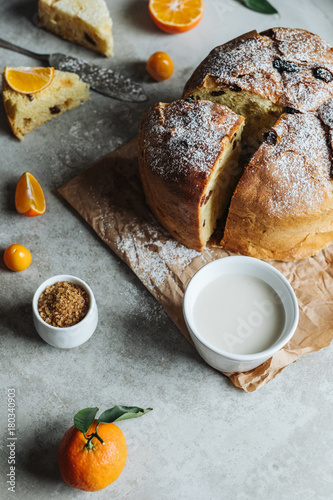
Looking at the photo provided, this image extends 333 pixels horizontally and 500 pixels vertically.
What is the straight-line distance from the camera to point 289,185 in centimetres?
286

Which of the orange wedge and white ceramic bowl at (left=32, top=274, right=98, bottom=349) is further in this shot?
the orange wedge

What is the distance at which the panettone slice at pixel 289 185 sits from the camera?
9.39 feet

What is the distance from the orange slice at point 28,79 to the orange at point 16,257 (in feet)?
3.40

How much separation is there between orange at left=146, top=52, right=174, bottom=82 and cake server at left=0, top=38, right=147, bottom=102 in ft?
0.51

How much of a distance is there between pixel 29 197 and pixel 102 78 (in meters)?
1.04

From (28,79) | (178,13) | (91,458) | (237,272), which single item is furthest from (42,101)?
(91,458)

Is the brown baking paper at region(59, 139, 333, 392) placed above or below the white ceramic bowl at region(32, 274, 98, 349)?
above

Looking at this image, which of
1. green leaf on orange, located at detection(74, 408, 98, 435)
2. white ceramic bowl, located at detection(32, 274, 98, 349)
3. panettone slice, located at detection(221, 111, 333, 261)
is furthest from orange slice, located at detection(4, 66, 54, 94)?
green leaf on orange, located at detection(74, 408, 98, 435)

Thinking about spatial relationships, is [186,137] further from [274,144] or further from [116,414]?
[116,414]

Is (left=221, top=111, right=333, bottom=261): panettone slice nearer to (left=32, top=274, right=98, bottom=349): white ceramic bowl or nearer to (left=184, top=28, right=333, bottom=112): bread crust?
(left=184, top=28, right=333, bottom=112): bread crust

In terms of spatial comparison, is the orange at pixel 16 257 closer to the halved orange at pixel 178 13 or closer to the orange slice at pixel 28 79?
the orange slice at pixel 28 79

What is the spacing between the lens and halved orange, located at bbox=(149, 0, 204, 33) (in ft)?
13.1

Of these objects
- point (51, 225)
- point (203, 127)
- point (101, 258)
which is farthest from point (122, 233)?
point (203, 127)

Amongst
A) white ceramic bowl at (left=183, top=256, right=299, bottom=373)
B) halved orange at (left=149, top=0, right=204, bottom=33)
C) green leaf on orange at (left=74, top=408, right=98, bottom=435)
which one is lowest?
green leaf on orange at (left=74, top=408, right=98, bottom=435)
